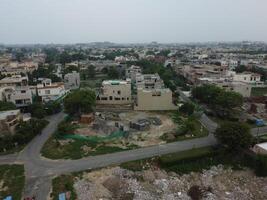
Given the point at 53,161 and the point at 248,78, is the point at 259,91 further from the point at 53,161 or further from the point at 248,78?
the point at 53,161

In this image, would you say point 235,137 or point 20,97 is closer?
point 235,137

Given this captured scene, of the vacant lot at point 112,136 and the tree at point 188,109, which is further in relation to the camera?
the tree at point 188,109

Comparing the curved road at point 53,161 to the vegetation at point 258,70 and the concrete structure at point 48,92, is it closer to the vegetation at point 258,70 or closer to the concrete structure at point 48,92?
the concrete structure at point 48,92

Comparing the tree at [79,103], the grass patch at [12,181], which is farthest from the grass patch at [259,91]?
the grass patch at [12,181]

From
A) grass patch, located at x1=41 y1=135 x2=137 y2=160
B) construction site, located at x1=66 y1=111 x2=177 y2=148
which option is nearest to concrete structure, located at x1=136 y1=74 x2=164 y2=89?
construction site, located at x1=66 y1=111 x2=177 y2=148

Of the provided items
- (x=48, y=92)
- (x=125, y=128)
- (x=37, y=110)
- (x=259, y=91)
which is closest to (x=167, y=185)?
(x=125, y=128)

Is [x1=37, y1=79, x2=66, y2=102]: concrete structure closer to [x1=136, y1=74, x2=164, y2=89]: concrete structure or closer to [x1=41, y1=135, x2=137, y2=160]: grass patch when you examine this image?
[x1=136, y1=74, x2=164, y2=89]: concrete structure

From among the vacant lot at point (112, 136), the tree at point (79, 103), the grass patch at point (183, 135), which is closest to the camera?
the vacant lot at point (112, 136)
